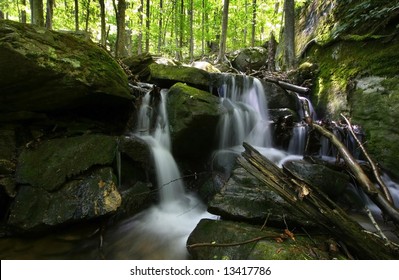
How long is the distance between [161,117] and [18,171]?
285 cm

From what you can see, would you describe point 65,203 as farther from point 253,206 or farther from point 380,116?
point 380,116

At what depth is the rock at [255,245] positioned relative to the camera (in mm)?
2885

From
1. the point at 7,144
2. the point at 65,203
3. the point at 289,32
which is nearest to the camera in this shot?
the point at 65,203

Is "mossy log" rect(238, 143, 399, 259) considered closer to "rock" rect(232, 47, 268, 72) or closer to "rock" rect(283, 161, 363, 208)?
"rock" rect(283, 161, 363, 208)

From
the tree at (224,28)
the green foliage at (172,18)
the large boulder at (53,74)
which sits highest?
the green foliage at (172,18)

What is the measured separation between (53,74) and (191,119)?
2.43 m

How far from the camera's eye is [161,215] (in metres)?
4.77

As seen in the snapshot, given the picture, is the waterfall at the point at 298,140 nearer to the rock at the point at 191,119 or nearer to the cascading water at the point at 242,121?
the cascading water at the point at 242,121

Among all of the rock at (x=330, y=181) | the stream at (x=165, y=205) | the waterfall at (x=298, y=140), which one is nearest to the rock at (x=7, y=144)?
the stream at (x=165, y=205)

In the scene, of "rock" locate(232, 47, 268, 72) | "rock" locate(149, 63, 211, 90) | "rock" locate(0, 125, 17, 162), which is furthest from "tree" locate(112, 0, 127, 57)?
"rock" locate(0, 125, 17, 162)

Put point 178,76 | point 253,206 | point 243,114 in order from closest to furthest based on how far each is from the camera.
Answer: point 253,206
point 243,114
point 178,76

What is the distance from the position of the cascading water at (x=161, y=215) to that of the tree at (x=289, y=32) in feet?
18.8

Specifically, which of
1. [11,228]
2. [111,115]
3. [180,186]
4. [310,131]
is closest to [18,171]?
[11,228]

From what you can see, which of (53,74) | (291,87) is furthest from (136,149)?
(291,87)
